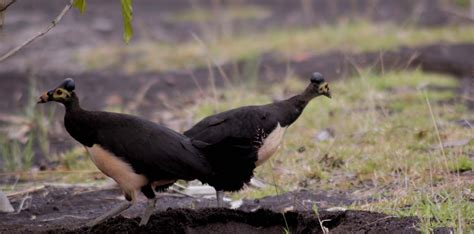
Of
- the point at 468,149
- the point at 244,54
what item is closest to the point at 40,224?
the point at 468,149

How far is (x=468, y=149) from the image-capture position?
625 centimetres

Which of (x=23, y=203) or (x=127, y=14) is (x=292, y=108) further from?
(x=23, y=203)

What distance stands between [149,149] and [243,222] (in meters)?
0.62

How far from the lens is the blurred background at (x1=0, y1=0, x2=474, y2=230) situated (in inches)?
236

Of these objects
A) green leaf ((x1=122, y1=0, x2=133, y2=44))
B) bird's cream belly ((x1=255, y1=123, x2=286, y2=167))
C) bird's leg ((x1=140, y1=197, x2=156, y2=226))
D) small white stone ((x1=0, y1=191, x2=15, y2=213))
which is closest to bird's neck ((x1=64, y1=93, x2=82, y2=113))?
green leaf ((x1=122, y1=0, x2=133, y2=44))

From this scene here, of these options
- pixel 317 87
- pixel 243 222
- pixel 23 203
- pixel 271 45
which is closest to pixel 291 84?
pixel 271 45

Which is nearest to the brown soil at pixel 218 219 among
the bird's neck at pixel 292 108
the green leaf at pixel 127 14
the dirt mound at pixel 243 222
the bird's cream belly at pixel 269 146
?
the dirt mound at pixel 243 222

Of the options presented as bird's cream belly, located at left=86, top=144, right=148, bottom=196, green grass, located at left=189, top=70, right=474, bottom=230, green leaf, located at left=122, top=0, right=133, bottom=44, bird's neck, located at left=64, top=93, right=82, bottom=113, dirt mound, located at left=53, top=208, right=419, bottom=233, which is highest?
green leaf, located at left=122, top=0, right=133, bottom=44

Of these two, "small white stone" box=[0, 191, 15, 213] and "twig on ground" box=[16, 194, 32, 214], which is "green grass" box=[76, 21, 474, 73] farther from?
"small white stone" box=[0, 191, 15, 213]

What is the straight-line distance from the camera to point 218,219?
15.4 ft

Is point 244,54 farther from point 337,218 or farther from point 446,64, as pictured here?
point 337,218

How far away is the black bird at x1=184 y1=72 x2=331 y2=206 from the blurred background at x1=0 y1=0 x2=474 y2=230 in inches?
8.3

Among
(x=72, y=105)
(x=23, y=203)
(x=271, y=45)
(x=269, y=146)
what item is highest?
(x=72, y=105)

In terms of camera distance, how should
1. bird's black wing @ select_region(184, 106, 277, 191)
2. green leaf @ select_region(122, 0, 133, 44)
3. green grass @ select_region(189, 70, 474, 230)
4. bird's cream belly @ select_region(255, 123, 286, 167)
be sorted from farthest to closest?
bird's cream belly @ select_region(255, 123, 286, 167), green grass @ select_region(189, 70, 474, 230), bird's black wing @ select_region(184, 106, 277, 191), green leaf @ select_region(122, 0, 133, 44)
